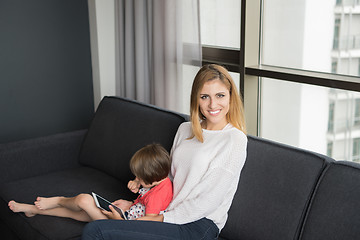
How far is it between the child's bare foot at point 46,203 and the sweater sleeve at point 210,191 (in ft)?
2.24

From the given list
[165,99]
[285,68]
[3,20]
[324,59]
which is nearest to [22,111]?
[3,20]

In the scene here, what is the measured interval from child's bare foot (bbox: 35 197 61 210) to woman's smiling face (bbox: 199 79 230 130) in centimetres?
92

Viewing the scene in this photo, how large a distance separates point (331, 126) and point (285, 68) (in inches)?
16.7

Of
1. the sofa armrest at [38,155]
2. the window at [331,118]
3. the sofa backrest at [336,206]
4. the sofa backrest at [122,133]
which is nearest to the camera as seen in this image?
the sofa backrest at [336,206]

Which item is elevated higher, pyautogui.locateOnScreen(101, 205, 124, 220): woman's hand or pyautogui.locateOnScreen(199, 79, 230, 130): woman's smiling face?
pyautogui.locateOnScreen(199, 79, 230, 130): woman's smiling face

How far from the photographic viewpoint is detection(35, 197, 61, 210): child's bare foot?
2.36 meters

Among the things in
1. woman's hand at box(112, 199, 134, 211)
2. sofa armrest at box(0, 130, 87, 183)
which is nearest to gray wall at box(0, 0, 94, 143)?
sofa armrest at box(0, 130, 87, 183)

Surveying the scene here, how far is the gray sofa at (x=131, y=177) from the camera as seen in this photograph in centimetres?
181

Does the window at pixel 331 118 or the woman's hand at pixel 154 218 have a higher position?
the window at pixel 331 118

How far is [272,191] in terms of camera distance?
198 centimetres

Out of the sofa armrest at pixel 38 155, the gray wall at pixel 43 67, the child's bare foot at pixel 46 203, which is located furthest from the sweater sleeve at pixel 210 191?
the gray wall at pixel 43 67

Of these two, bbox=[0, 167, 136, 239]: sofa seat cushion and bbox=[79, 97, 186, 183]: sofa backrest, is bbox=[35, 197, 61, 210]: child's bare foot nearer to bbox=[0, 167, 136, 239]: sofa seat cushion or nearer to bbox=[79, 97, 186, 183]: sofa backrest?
bbox=[0, 167, 136, 239]: sofa seat cushion

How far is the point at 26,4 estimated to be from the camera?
356 cm

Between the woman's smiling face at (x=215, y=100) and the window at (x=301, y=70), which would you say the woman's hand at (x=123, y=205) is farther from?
the window at (x=301, y=70)
